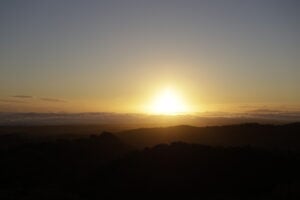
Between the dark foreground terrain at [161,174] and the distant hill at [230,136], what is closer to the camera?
the dark foreground terrain at [161,174]

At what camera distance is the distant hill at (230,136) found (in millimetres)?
47756

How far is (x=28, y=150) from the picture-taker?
35562mm

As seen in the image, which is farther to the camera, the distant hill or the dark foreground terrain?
the distant hill

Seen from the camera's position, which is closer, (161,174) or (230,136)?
(161,174)

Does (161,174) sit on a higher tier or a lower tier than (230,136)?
lower

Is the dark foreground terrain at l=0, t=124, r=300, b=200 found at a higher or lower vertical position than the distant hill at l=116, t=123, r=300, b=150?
lower

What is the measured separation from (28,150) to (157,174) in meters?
16.2

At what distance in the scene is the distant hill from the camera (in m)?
47.8

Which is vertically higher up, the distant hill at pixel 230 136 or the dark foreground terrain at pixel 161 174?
the distant hill at pixel 230 136

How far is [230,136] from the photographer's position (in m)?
53.0

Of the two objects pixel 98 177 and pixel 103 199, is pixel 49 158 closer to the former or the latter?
pixel 98 177

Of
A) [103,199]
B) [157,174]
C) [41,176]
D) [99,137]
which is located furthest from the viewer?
[99,137]

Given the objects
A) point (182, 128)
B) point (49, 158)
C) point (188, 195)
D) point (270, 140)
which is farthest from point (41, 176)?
point (182, 128)

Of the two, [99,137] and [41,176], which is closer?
[41,176]
